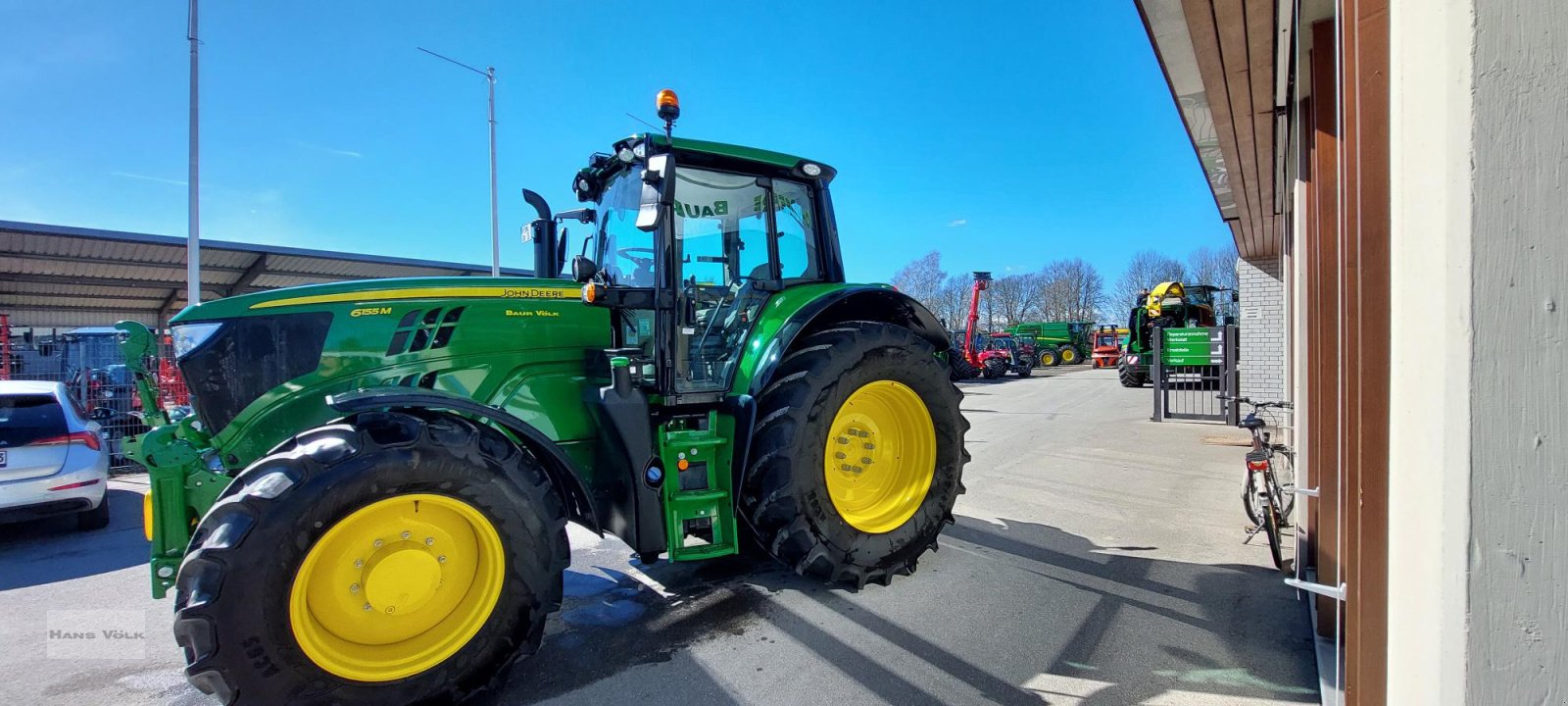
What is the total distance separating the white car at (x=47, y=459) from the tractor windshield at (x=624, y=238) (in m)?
4.70

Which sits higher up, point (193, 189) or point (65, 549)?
point (193, 189)

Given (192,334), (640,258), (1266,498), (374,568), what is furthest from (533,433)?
(1266,498)

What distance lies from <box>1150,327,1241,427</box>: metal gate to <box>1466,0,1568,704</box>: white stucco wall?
10944mm

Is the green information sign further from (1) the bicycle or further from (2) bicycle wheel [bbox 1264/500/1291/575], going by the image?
(2) bicycle wheel [bbox 1264/500/1291/575]

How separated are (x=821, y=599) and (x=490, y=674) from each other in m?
1.75

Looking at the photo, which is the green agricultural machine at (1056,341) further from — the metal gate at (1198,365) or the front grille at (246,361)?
the front grille at (246,361)

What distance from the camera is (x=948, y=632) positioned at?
3430mm

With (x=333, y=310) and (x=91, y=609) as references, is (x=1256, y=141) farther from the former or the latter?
(x=91, y=609)

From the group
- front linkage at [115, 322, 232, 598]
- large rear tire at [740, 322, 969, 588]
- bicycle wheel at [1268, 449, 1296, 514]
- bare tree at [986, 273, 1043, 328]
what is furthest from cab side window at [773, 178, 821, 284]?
bare tree at [986, 273, 1043, 328]

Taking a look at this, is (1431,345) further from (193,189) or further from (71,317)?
(71,317)

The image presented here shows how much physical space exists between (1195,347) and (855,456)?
30.3 ft

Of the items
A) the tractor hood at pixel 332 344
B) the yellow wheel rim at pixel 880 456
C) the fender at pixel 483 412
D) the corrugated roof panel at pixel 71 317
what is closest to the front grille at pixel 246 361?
the tractor hood at pixel 332 344

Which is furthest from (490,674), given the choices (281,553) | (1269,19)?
(1269,19)

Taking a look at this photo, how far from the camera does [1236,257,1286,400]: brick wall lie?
12.2 m
